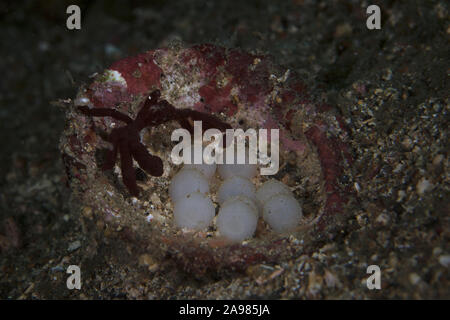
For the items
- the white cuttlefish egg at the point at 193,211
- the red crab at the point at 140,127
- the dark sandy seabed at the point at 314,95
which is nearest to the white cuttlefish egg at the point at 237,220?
the white cuttlefish egg at the point at 193,211

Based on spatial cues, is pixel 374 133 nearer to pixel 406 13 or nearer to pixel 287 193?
pixel 287 193

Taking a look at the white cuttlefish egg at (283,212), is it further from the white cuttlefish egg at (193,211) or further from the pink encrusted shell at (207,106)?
the white cuttlefish egg at (193,211)

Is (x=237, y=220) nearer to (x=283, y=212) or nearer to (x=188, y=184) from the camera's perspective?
(x=283, y=212)

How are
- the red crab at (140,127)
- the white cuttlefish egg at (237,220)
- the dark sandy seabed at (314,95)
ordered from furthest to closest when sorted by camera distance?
the red crab at (140,127) < the white cuttlefish egg at (237,220) < the dark sandy seabed at (314,95)

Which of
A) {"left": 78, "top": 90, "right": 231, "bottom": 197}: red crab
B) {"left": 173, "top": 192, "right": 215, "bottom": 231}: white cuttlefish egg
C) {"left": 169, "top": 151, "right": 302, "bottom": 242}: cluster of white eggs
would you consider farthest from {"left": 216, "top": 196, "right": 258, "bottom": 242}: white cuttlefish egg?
{"left": 78, "top": 90, "right": 231, "bottom": 197}: red crab

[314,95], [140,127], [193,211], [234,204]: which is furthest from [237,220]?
[314,95]
